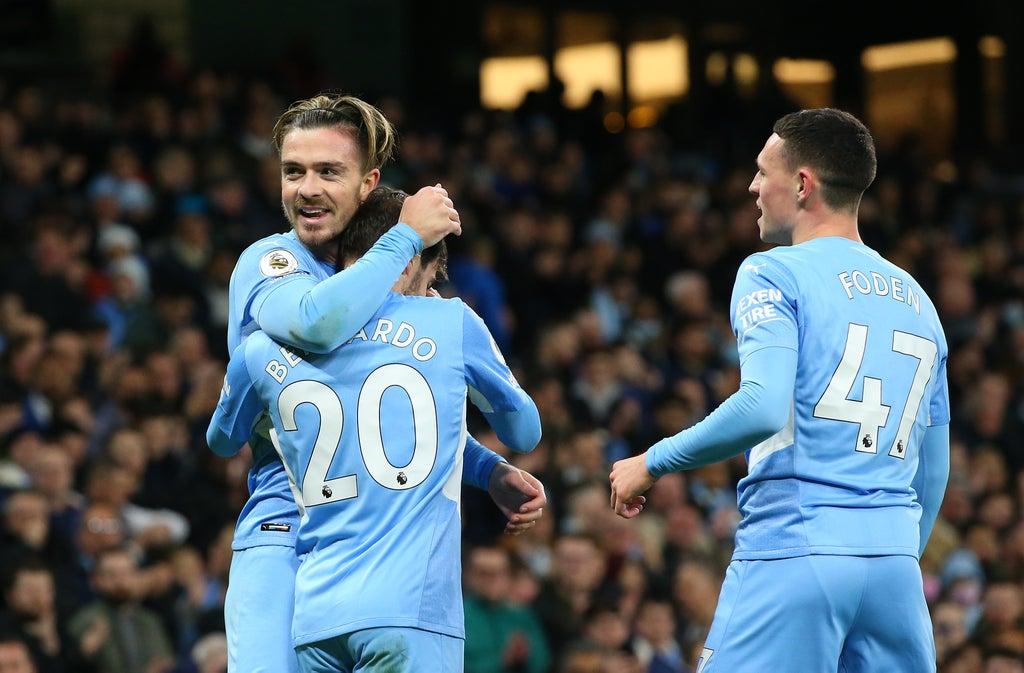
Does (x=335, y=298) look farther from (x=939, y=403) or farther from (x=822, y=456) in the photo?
(x=939, y=403)

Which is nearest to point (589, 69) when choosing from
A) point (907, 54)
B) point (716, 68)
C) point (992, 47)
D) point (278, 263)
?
point (716, 68)

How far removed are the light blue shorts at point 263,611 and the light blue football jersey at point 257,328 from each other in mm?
48

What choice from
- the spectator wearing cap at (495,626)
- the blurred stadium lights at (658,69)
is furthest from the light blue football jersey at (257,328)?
the blurred stadium lights at (658,69)

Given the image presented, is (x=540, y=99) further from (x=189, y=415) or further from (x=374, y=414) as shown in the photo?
(x=374, y=414)

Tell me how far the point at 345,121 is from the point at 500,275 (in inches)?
357

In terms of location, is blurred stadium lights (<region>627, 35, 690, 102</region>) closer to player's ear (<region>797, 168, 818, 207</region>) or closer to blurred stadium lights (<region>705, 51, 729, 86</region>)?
blurred stadium lights (<region>705, 51, 729, 86</region>)

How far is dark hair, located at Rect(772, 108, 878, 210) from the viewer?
418 cm

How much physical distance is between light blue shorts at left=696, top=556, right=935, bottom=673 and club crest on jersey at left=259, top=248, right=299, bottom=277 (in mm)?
1362

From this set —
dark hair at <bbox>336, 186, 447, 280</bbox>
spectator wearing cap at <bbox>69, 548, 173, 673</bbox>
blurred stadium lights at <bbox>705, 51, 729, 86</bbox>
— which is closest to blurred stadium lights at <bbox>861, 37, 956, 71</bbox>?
blurred stadium lights at <bbox>705, 51, 729, 86</bbox>

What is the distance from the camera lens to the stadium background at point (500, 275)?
8836 millimetres

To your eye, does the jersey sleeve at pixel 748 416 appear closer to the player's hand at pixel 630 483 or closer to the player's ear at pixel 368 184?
the player's hand at pixel 630 483

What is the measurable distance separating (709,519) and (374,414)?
7603mm

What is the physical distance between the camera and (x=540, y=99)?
16.9m

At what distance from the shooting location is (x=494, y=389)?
13.2ft
